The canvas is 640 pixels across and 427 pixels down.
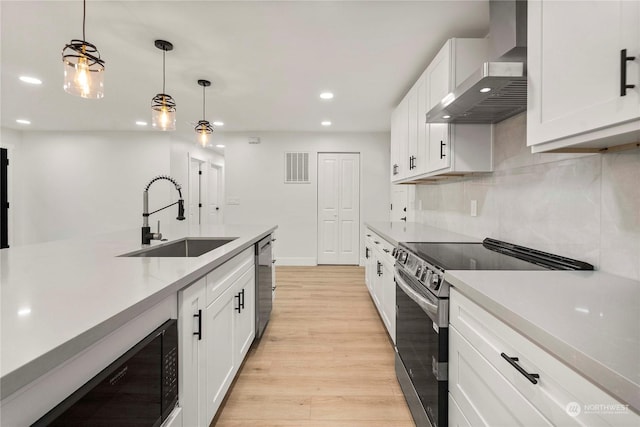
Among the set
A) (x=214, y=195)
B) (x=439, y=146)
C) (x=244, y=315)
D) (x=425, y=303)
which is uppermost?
(x=439, y=146)

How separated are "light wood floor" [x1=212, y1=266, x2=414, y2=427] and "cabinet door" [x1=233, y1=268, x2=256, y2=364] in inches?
8.4

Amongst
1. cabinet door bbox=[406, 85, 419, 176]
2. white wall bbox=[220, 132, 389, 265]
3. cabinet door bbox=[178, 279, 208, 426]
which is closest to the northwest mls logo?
cabinet door bbox=[178, 279, 208, 426]

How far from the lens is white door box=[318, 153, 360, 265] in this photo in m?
5.93

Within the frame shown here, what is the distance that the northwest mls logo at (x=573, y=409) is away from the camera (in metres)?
0.65

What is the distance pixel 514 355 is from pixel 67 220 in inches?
307

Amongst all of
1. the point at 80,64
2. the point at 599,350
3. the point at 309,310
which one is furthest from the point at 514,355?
the point at 309,310

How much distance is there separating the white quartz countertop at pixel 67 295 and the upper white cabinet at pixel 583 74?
4.74 feet

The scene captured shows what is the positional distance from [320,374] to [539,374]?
1.70 m

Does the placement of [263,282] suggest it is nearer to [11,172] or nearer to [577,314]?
[577,314]

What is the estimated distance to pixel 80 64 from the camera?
5.69ft

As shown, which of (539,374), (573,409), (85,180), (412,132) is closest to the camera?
(573,409)

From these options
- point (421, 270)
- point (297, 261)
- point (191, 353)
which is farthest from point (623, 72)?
point (297, 261)

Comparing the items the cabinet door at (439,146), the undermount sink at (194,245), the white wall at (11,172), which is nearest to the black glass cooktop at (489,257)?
the cabinet door at (439,146)

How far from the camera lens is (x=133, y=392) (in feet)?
2.94
